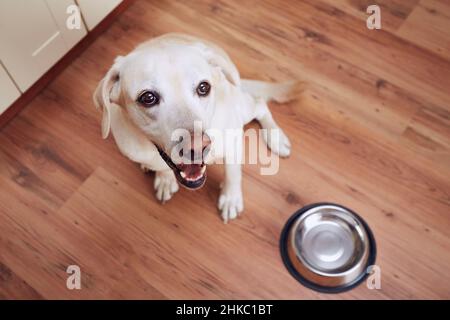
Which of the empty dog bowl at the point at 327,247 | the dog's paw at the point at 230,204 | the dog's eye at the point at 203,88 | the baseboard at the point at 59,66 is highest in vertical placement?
the dog's eye at the point at 203,88

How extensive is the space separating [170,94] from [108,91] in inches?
8.9

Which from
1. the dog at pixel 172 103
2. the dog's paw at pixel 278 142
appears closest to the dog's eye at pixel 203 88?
the dog at pixel 172 103

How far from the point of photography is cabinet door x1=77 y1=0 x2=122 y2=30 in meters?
2.24

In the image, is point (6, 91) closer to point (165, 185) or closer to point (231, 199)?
point (165, 185)

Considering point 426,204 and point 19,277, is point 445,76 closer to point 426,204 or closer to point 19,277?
point 426,204

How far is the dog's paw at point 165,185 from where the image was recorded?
2.00 meters

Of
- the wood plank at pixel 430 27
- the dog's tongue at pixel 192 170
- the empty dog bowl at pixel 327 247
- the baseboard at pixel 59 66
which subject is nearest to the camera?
the dog's tongue at pixel 192 170

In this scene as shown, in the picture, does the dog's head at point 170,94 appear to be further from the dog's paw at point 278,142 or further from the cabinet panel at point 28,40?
the cabinet panel at point 28,40

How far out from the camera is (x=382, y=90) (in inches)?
89.0

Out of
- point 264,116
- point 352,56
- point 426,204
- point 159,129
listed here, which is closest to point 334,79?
point 352,56

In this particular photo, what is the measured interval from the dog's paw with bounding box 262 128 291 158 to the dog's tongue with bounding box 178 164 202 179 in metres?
0.61

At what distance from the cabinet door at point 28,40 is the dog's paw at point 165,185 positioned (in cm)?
78

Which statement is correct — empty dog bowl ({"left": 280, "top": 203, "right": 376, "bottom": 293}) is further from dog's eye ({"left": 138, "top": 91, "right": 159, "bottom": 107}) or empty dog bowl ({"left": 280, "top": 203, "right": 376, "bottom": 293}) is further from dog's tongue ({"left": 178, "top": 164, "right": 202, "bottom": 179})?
dog's eye ({"left": 138, "top": 91, "right": 159, "bottom": 107})

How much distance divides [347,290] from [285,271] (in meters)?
0.25
